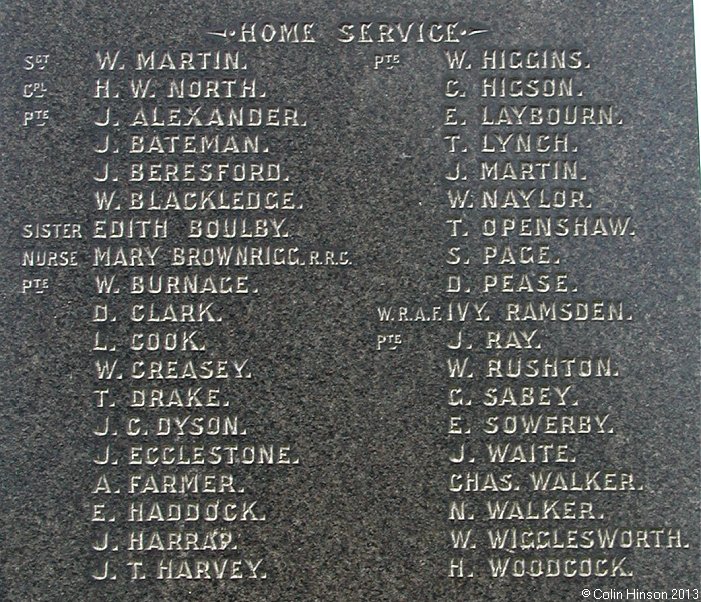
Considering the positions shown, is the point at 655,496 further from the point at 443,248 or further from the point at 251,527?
the point at 251,527

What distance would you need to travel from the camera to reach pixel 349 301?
148 inches

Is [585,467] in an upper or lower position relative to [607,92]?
lower

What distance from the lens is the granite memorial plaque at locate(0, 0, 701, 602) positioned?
3662 millimetres

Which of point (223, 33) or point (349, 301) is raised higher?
point (223, 33)

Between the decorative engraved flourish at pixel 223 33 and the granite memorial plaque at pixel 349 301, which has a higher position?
the decorative engraved flourish at pixel 223 33

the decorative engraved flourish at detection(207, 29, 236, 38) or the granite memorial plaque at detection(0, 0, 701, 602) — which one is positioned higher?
the decorative engraved flourish at detection(207, 29, 236, 38)

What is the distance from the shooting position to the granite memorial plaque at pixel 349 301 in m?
3.66

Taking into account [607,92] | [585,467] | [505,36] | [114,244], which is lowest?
[585,467]

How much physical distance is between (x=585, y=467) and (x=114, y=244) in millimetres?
2274

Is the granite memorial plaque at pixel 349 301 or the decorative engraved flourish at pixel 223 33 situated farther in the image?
the decorative engraved flourish at pixel 223 33

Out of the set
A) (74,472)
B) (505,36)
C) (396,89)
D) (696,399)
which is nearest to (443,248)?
(396,89)

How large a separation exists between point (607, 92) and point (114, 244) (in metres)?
2.30

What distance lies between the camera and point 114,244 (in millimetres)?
3779

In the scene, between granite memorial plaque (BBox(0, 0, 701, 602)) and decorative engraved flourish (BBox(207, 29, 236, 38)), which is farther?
decorative engraved flourish (BBox(207, 29, 236, 38))
